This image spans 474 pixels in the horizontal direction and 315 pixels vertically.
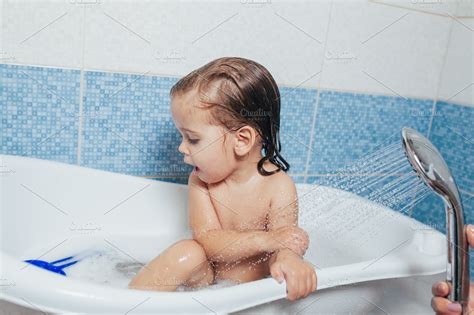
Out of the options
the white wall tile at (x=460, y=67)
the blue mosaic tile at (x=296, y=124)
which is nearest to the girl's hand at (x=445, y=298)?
the blue mosaic tile at (x=296, y=124)

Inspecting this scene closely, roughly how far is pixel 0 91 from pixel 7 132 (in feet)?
0.30

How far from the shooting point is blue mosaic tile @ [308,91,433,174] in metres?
1.36

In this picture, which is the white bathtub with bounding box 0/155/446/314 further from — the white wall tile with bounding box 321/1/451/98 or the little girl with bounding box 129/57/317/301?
the white wall tile with bounding box 321/1/451/98

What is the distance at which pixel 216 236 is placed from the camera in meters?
0.97

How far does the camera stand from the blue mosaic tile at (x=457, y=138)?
139 centimetres

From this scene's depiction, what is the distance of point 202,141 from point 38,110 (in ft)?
1.30

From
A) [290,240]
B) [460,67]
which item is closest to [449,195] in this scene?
[290,240]

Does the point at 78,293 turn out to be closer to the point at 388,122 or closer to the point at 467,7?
the point at 388,122

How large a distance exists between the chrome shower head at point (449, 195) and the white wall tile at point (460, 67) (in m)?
0.78

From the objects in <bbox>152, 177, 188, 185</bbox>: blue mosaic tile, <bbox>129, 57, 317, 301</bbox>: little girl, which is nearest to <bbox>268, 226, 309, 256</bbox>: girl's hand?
<bbox>129, 57, 317, 301</bbox>: little girl

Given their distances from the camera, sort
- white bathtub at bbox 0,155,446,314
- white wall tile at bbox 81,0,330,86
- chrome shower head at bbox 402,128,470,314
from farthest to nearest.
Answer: white wall tile at bbox 81,0,330,86, chrome shower head at bbox 402,128,470,314, white bathtub at bbox 0,155,446,314

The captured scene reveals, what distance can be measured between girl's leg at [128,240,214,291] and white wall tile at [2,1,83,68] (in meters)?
0.49

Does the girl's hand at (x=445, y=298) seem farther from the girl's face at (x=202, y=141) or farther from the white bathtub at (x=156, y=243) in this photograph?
the girl's face at (x=202, y=141)

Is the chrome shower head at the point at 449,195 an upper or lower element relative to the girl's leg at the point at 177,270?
upper
